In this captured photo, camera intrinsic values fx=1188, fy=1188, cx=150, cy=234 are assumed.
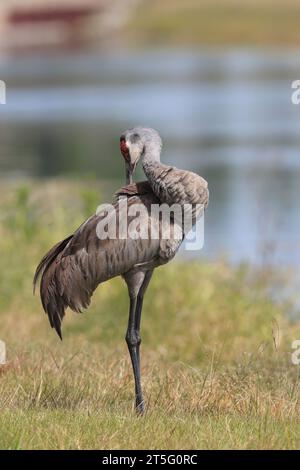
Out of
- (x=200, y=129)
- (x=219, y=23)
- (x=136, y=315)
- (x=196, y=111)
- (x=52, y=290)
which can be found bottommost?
(x=136, y=315)

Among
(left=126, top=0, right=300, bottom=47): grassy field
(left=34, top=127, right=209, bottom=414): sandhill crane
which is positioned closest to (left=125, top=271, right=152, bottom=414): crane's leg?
(left=34, top=127, right=209, bottom=414): sandhill crane

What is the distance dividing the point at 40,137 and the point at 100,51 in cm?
4417

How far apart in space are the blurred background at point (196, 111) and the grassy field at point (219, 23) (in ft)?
0.34

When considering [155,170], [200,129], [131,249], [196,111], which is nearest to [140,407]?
[131,249]

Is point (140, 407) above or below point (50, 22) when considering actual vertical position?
below

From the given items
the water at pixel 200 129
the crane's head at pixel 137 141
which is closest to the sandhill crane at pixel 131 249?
the crane's head at pixel 137 141

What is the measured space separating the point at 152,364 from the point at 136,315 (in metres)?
1.32

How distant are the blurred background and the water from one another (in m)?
0.04

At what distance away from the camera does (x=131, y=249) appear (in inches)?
215

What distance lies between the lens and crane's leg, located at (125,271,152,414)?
5.49m

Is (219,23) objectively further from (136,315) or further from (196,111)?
(136,315)

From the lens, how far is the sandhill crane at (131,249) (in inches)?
214

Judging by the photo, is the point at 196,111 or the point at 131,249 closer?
the point at 131,249

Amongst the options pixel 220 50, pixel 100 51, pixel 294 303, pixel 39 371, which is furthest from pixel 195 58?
pixel 39 371
